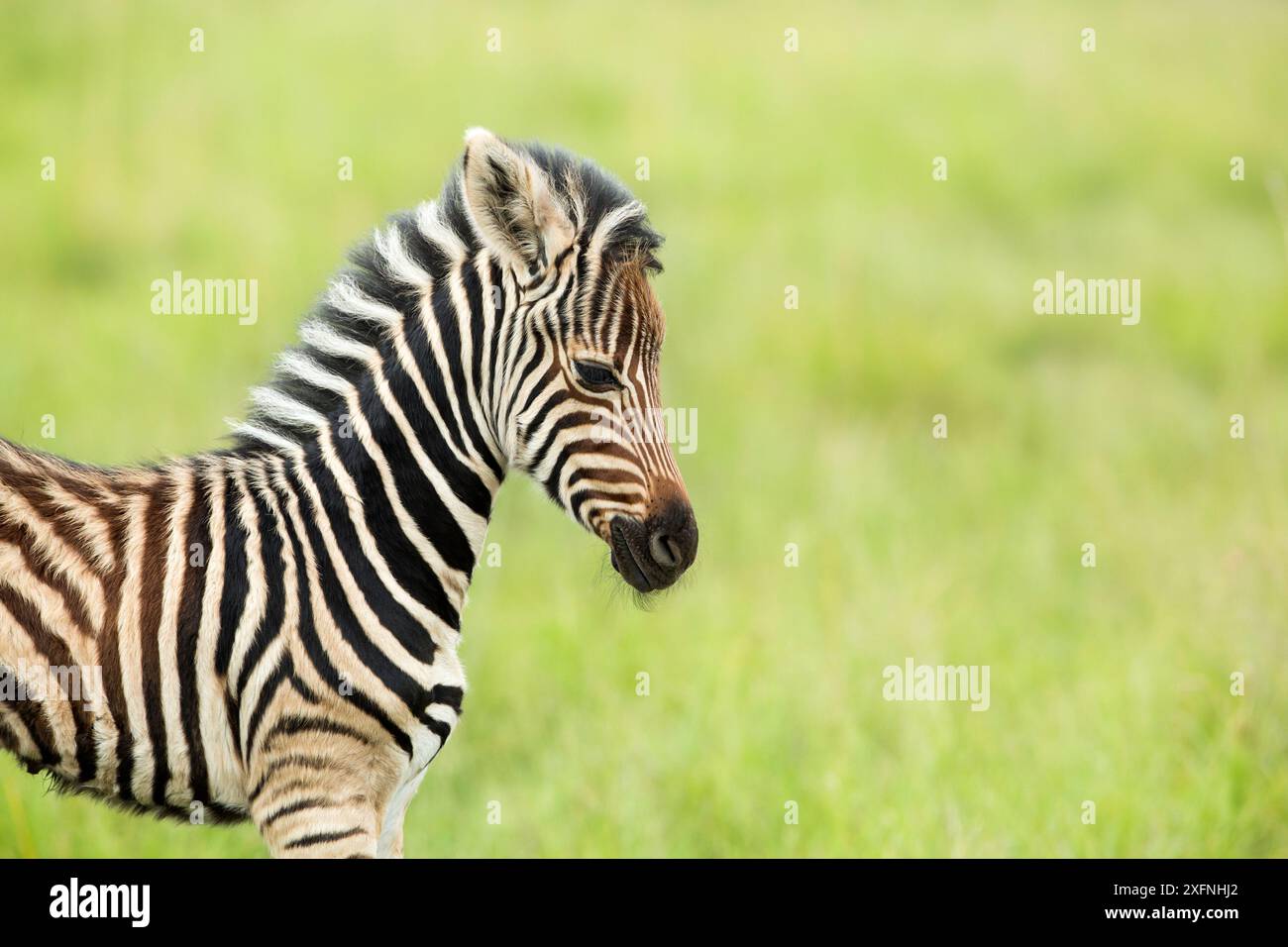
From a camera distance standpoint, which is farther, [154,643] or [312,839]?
[154,643]

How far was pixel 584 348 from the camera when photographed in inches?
146

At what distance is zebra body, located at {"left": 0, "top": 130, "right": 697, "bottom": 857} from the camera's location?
366 cm

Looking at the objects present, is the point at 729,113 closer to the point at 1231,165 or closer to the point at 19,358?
the point at 1231,165

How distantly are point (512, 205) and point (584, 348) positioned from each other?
0.47 meters

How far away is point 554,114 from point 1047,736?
32.8 ft

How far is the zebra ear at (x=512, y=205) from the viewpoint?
3.68 metres

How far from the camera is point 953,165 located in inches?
608

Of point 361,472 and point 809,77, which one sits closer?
point 361,472

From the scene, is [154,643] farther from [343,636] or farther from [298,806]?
[298,806]

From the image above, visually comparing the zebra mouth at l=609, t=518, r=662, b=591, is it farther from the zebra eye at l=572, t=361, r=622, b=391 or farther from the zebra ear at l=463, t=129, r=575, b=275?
the zebra ear at l=463, t=129, r=575, b=275

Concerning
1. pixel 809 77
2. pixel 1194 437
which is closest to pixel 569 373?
pixel 1194 437

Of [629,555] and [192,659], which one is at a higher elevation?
[629,555]

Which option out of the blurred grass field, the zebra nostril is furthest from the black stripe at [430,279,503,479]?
the blurred grass field

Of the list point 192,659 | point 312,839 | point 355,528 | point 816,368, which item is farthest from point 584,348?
point 816,368
